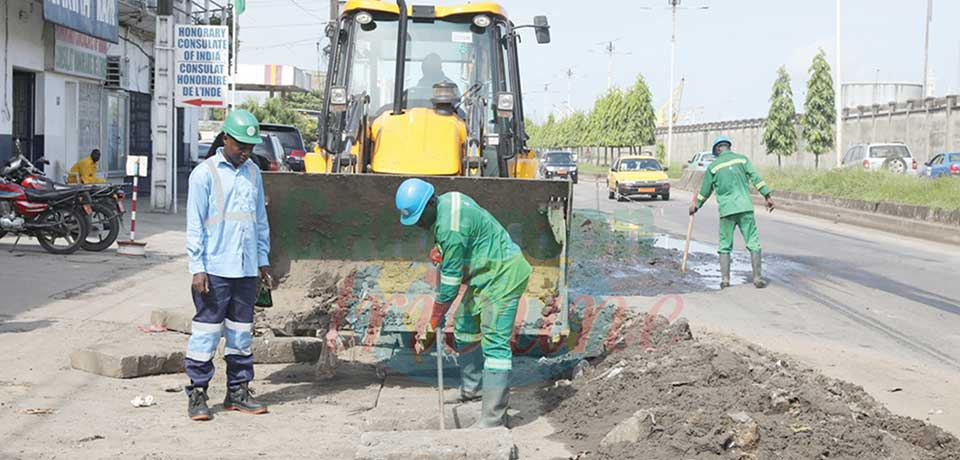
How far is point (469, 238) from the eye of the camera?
22.1 ft

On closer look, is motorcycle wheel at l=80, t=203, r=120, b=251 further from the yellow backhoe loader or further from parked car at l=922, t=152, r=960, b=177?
parked car at l=922, t=152, r=960, b=177

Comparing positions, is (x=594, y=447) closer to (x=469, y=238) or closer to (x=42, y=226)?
(x=469, y=238)

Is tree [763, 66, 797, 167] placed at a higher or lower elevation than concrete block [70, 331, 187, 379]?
higher

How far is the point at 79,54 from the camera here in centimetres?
2461

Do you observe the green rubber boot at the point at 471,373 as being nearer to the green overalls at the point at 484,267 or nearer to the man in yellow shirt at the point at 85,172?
the green overalls at the point at 484,267

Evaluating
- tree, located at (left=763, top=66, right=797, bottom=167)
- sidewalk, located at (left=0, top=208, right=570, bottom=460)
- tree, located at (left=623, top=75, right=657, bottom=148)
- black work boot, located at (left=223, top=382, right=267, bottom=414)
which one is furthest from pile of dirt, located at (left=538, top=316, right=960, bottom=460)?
tree, located at (left=623, top=75, right=657, bottom=148)

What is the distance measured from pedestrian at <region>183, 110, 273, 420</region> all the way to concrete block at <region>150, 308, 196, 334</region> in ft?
8.47

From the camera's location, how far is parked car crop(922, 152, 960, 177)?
114 feet

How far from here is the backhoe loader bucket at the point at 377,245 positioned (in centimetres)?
841

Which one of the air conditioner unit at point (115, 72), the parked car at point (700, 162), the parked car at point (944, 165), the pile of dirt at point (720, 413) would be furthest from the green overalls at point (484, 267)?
the parked car at point (700, 162)

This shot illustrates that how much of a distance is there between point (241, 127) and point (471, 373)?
7.53 ft

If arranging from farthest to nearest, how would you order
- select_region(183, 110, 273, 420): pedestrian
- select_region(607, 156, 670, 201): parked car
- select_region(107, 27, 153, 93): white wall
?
select_region(607, 156, 670, 201): parked car → select_region(107, 27, 153, 93): white wall → select_region(183, 110, 273, 420): pedestrian

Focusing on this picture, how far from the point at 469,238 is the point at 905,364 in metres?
4.44

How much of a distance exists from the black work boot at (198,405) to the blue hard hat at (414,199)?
1.79 meters
